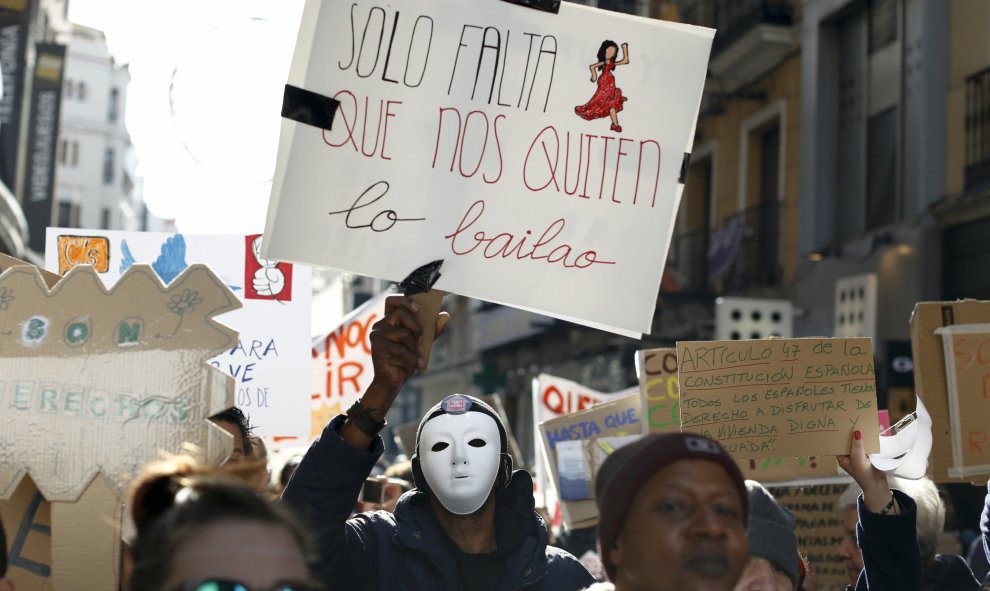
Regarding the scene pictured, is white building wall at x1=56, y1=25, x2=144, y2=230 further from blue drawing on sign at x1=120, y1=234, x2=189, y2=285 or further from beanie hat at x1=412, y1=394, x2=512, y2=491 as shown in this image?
beanie hat at x1=412, y1=394, x2=512, y2=491

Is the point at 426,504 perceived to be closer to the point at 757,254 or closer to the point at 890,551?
the point at 890,551

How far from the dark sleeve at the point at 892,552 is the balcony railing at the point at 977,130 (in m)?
9.41

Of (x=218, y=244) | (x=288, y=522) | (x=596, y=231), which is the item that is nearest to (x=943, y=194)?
(x=218, y=244)

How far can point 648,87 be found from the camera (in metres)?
3.73

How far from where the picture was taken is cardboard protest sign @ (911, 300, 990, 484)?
4.21 meters

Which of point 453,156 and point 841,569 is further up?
point 453,156

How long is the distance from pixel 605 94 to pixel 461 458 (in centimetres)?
Answer: 103

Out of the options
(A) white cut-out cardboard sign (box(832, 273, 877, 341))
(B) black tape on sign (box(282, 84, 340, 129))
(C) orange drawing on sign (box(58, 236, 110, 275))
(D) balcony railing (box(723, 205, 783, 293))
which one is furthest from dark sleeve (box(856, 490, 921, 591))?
(D) balcony railing (box(723, 205, 783, 293))

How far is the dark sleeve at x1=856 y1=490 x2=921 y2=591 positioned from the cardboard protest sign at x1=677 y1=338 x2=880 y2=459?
0.56 meters

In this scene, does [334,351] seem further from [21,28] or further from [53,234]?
[21,28]

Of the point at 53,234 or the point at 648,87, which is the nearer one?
the point at 648,87

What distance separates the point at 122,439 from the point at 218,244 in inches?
85.8

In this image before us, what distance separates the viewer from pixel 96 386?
10.5ft

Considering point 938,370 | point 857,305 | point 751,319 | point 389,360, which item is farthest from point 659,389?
point 857,305
